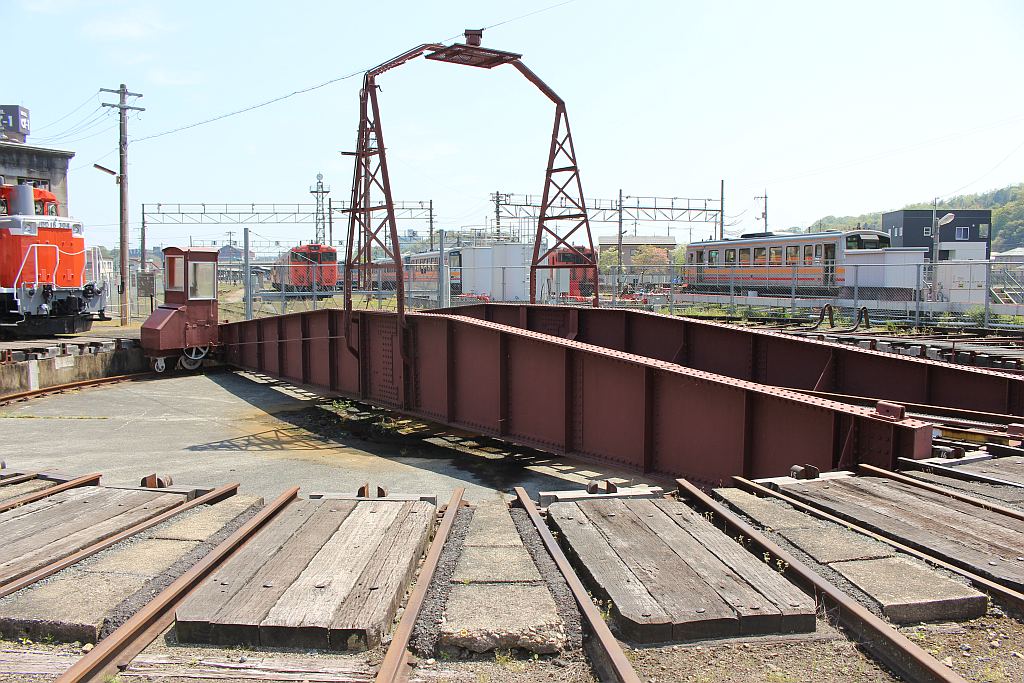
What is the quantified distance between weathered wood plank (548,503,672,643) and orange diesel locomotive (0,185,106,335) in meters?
20.3

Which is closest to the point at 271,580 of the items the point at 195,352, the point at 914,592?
the point at 914,592

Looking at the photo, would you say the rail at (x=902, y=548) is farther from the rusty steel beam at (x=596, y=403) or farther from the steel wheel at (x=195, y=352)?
the steel wheel at (x=195, y=352)

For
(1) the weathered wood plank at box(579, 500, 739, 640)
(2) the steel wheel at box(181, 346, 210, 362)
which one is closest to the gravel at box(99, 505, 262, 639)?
(1) the weathered wood plank at box(579, 500, 739, 640)

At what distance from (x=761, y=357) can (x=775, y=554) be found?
7183 mm

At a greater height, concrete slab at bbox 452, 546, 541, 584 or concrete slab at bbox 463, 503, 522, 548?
concrete slab at bbox 452, 546, 541, 584

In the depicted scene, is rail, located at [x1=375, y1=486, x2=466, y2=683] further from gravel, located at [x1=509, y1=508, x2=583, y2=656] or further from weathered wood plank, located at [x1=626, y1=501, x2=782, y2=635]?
weathered wood plank, located at [x1=626, y1=501, x2=782, y2=635]

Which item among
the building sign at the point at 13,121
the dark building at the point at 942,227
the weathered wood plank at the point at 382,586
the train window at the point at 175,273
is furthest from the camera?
the dark building at the point at 942,227

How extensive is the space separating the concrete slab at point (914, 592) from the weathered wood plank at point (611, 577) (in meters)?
1.12

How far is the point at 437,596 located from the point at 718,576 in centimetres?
151

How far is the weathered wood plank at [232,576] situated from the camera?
11.8 ft

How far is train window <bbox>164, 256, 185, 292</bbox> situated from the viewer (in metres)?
18.8

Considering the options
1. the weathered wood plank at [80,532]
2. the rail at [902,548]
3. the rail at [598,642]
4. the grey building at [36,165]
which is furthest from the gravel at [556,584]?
the grey building at [36,165]

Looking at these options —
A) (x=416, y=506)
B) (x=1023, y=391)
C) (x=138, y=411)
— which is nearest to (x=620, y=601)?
(x=416, y=506)

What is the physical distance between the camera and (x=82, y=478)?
6504 mm
